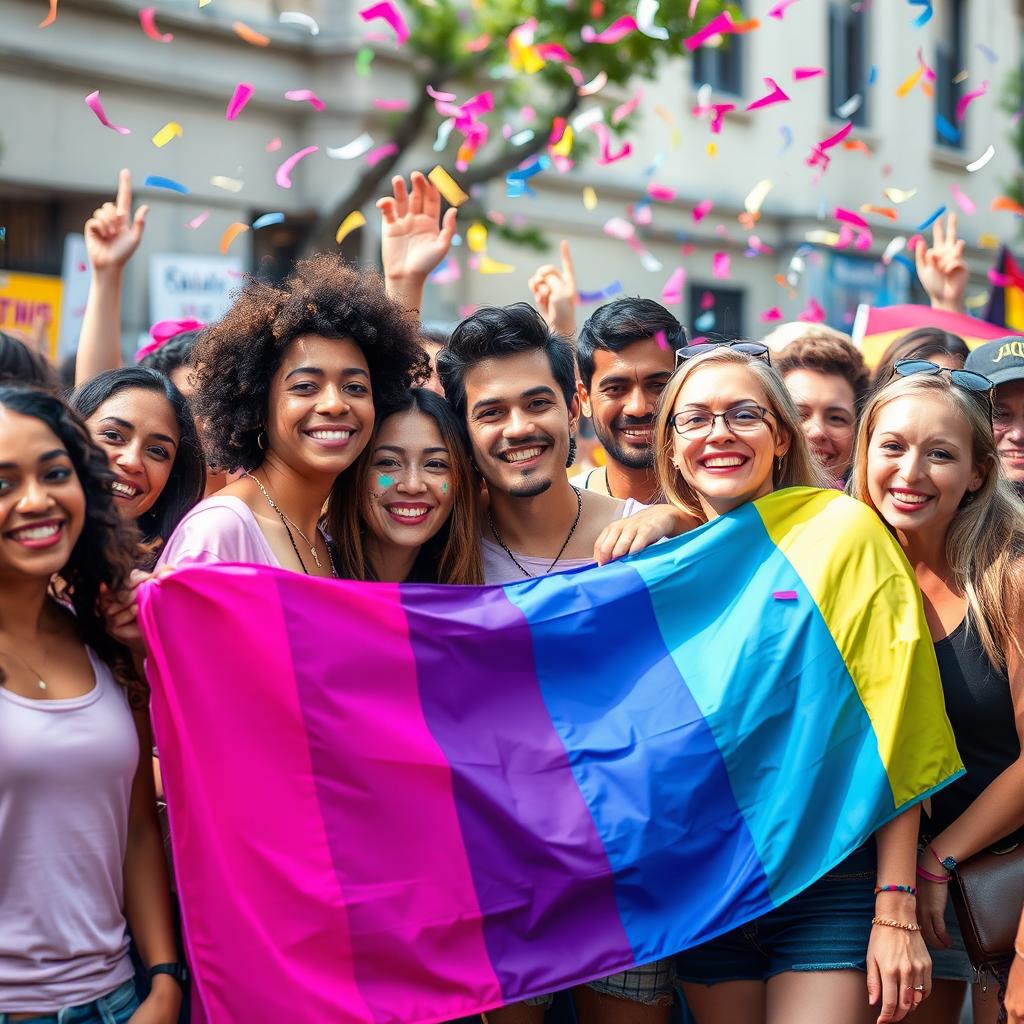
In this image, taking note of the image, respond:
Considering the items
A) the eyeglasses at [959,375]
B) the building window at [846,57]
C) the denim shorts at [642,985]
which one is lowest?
the denim shorts at [642,985]

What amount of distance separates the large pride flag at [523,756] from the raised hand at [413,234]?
64.5 inches

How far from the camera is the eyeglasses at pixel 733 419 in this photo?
3932 mm

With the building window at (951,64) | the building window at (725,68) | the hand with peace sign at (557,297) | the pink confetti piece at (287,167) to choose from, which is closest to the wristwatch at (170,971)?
the hand with peace sign at (557,297)

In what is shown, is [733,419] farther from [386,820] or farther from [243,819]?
[243,819]

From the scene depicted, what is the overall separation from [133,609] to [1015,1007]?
2.25 metres

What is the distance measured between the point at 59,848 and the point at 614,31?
8921 millimetres

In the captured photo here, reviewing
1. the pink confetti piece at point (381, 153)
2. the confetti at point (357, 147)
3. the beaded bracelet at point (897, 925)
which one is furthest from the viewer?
the confetti at point (357, 147)

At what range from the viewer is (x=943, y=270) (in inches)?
267

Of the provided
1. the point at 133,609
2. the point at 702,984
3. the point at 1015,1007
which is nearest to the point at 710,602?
the point at 702,984

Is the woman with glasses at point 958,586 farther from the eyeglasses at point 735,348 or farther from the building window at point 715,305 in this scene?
the building window at point 715,305

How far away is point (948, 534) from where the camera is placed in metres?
4.00

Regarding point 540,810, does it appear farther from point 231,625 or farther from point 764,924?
point 231,625

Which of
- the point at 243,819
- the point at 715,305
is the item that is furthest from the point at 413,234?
the point at 715,305

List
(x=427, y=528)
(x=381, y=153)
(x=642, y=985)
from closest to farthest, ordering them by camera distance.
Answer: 1. (x=642, y=985)
2. (x=427, y=528)
3. (x=381, y=153)
